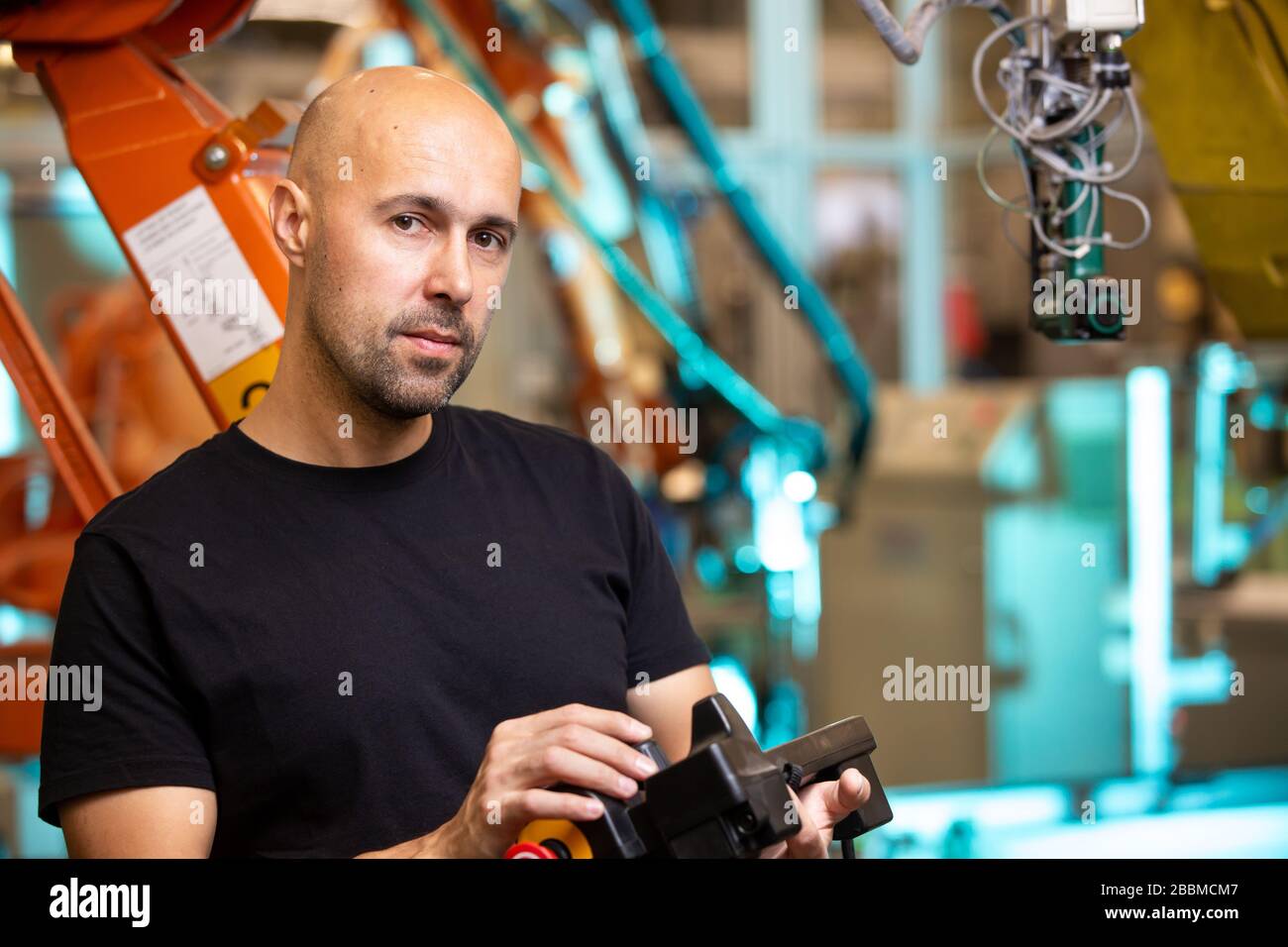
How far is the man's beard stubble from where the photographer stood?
65.1 inches

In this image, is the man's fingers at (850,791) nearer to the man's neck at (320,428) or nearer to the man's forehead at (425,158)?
the man's neck at (320,428)

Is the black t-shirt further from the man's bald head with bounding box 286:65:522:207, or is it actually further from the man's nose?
the man's bald head with bounding box 286:65:522:207

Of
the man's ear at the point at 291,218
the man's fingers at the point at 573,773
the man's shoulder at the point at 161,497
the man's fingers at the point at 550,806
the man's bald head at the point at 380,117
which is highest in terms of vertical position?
the man's bald head at the point at 380,117

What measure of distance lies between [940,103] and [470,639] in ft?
26.7

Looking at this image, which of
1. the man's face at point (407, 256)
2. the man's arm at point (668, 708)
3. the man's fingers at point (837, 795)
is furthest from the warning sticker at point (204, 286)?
the man's fingers at point (837, 795)

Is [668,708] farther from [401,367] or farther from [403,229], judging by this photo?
[403,229]

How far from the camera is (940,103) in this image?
29.8ft

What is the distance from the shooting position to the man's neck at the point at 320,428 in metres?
1.72

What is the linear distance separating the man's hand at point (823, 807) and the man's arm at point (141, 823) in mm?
644

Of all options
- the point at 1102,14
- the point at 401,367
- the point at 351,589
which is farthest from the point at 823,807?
the point at 1102,14

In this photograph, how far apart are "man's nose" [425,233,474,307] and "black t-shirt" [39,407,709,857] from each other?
0.25 meters

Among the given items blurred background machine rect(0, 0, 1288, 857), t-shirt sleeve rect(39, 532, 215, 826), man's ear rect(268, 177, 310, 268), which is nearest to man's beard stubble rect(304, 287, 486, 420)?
man's ear rect(268, 177, 310, 268)

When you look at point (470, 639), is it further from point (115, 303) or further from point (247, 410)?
point (115, 303)

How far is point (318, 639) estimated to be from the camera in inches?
63.7
